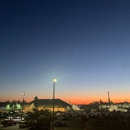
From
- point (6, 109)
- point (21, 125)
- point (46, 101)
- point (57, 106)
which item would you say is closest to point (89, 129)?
point (21, 125)

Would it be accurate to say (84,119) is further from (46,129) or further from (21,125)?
(46,129)

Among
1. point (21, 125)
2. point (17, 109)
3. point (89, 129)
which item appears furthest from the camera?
point (17, 109)

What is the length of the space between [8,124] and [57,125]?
433 inches

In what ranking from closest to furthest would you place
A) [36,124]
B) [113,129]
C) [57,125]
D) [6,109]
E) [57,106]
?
[36,124] → [113,129] → [57,125] → [6,109] → [57,106]

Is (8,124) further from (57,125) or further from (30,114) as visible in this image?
(30,114)

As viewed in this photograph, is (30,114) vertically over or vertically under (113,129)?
over

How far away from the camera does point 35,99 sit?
13788 centimetres

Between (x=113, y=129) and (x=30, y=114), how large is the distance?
15.9 m

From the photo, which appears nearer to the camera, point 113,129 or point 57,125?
point 113,129

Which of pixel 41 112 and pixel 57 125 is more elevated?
pixel 41 112

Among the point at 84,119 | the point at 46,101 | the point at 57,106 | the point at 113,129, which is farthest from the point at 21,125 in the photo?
the point at 46,101

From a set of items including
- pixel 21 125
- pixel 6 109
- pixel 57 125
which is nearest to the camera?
pixel 21 125

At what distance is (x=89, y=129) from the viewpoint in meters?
27.5

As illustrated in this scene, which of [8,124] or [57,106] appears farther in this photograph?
[57,106]
